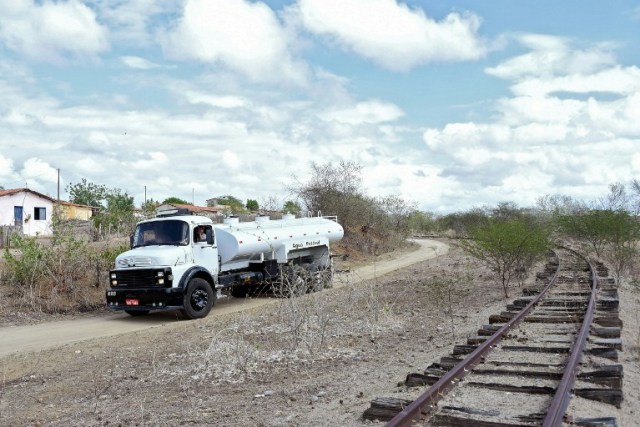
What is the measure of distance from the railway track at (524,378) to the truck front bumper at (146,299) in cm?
737

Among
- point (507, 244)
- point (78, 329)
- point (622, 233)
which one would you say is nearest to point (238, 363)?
point (78, 329)

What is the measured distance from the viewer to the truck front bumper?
15578mm

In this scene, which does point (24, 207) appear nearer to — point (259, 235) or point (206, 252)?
point (259, 235)

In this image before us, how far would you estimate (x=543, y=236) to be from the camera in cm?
2094

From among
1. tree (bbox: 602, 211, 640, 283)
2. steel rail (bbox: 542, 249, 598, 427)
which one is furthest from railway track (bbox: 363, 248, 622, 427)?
tree (bbox: 602, 211, 640, 283)

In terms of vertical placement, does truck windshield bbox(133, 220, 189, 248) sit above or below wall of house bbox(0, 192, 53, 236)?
below

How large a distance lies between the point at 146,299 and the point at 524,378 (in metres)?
10.2

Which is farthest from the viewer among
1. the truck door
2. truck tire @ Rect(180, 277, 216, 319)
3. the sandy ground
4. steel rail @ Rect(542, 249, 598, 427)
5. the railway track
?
the truck door

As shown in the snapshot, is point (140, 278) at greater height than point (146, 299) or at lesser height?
greater

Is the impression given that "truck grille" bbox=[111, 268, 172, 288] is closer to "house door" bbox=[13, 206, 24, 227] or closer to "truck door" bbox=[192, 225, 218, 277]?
"truck door" bbox=[192, 225, 218, 277]

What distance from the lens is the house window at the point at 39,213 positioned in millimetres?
51375

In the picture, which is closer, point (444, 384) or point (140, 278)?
point (444, 384)

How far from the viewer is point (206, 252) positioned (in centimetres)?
1706

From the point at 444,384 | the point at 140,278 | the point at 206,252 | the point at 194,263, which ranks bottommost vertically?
the point at 444,384
